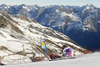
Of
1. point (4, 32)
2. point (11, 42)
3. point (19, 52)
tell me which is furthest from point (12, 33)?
point (19, 52)

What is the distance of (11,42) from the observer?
507 ft

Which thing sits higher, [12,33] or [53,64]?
[12,33]

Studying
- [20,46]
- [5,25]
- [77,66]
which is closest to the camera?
[77,66]

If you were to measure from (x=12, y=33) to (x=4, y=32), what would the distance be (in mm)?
8073

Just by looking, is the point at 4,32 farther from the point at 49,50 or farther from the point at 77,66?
the point at 77,66

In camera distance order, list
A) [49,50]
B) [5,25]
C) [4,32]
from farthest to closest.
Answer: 1. [5,25]
2. [4,32]
3. [49,50]

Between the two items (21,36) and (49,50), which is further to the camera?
(21,36)

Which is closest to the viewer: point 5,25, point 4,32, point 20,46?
point 20,46

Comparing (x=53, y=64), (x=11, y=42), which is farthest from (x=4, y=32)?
(x=53, y=64)

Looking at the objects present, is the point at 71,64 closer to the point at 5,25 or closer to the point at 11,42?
the point at 11,42

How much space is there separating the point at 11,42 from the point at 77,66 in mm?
142683

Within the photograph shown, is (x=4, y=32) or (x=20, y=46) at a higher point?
(x=4, y=32)

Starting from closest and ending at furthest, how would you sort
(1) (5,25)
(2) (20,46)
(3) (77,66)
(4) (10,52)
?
1. (3) (77,66)
2. (4) (10,52)
3. (2) (20,46)
4. (1) (5,25)

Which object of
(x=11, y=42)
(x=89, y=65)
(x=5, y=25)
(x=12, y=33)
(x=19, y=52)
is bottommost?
(x=89, y=65)
